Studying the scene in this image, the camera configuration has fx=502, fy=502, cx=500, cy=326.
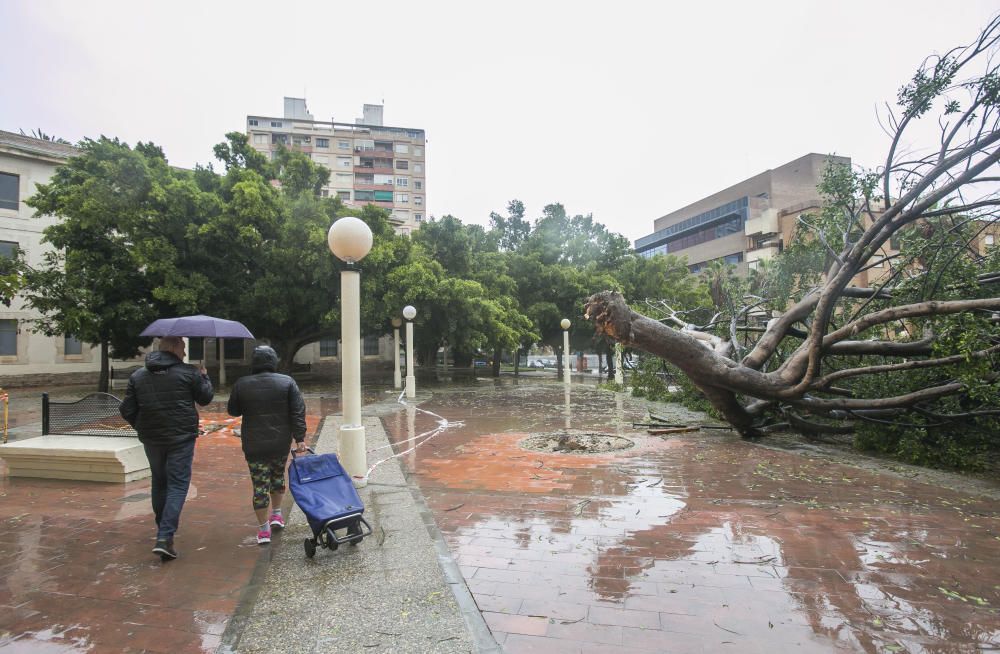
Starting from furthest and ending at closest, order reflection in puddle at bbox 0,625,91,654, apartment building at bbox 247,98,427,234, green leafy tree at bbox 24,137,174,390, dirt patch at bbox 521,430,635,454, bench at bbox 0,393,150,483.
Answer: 1. apartment building at bbox 247,98,427,234
2. green leafy tree at bbox 24,137,174,390
3. dirt patch at bbox 521,430,635,454
4. bench at bbox 0,393,150,483
5. reflection in puddle at bbox 0,625,91,654

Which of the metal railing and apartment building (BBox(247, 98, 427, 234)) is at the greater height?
apartment building (BBox(247, 98, 427, 234))

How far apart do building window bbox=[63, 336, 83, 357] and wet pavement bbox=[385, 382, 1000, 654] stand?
25556 mm

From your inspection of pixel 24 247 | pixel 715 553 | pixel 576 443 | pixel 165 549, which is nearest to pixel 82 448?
pixel 165 549

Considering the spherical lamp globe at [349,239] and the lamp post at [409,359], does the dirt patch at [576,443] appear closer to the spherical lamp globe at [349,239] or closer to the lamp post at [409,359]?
the spherical lamp globe at [349,239]

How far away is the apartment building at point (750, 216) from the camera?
36.1 meters

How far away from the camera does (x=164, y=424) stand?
3908mm

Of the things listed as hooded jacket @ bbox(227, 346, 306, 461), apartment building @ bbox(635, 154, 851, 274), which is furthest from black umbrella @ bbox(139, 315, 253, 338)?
apartment building @ bbox(635, 154, 851, 274)

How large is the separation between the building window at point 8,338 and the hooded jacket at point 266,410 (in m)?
27.1

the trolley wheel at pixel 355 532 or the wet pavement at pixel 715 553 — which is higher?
the trolley wheel at pixel 355 532

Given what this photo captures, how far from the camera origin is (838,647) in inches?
104

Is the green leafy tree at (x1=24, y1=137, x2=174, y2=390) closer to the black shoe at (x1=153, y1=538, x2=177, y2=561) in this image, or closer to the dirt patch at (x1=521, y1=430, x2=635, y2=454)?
the dirt patch at (x1=521, y1=430, x2=635, y2=454)

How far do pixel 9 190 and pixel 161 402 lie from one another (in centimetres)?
2790

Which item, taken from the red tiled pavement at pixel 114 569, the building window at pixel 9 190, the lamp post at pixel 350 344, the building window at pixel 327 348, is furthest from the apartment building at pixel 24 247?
the lamp post at pixel 350 344

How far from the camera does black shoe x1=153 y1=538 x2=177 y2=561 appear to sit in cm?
368
